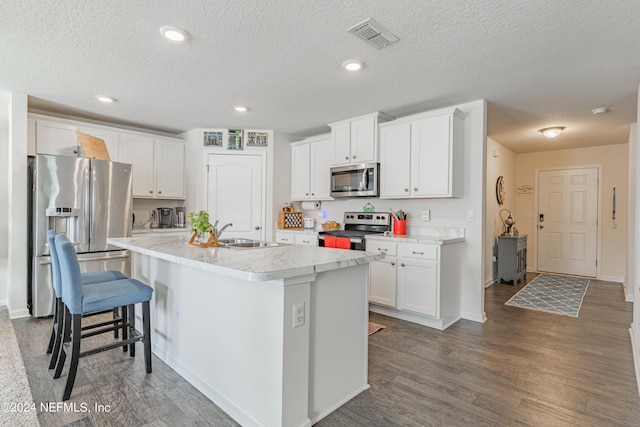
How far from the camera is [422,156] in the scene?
12.4 feet

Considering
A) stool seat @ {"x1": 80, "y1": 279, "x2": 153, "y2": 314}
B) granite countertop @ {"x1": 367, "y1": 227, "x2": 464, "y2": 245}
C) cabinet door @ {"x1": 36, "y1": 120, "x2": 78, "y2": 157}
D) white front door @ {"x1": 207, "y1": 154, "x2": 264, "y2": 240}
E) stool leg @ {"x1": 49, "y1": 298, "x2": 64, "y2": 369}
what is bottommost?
stool leg @ {"x1": 49, "y1": 298, "x2": 64, "y2": 369}

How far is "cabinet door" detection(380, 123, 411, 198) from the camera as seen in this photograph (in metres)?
3.90

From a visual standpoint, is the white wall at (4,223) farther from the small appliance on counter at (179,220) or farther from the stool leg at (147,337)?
the stool leg at (147,337)

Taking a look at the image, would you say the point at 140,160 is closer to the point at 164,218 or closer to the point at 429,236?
the point at 164,218

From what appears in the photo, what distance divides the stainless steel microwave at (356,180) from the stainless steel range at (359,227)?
0.40 metres

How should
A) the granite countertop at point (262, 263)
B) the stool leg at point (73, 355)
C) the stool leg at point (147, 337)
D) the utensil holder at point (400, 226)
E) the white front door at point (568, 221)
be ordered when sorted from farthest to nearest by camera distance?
the white front door at point (568, 221) < the utensil holder at point (400, 226) < the stool leg at point (147, 337) < the stool leg at point (73, 355) < the granite countertop at point (262, 263)

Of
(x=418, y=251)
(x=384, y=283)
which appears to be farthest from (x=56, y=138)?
(x=418, y=251)

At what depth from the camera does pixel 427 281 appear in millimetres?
3432

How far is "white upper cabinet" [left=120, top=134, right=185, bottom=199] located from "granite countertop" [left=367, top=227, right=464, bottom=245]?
10.2 ft

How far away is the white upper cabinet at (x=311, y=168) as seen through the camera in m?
4.82

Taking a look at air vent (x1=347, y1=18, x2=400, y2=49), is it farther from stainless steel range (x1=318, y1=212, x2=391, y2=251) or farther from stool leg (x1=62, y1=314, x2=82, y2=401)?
stool leg (x1=62, y1=314, x2=82, y2=401)

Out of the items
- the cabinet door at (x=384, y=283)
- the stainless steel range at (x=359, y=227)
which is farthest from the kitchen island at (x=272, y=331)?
the stainless steel range at (x=359, y=227)

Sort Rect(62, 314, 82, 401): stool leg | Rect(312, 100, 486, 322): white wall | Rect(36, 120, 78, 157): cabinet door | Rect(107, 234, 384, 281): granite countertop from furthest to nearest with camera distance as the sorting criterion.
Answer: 1. Rect(36, 120, 78, 157): cabinet door
2. Rect(312, 100, 486, 322): white wall
3. Rect(62, 314, 82, 401): stool leg
4. Rect(107, 234, 384, 281): granite countertop

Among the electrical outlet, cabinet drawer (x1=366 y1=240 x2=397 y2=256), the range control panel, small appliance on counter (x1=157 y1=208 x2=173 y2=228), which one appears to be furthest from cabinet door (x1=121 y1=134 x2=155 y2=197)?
the electrical outlet
